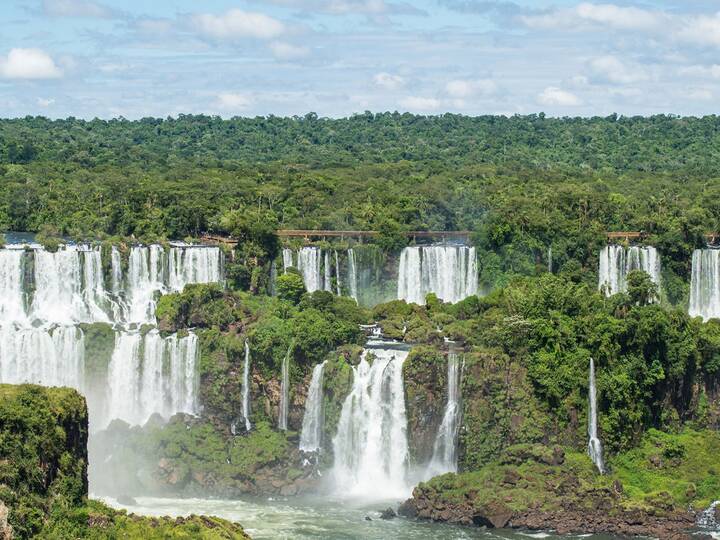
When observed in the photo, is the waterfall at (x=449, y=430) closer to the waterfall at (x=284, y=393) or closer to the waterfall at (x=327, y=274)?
the waterfall at (x=284, y=393)

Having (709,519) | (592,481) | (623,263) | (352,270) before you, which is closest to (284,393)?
(592,481)

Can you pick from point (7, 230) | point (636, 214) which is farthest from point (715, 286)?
point (7, 230)

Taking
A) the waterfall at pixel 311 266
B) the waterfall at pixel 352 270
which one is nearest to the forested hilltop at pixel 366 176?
the waterfall at pixel 352 270

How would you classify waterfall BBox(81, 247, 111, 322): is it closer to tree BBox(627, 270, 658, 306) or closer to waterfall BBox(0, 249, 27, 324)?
waterfall BBox(0, 249, 27, 324)

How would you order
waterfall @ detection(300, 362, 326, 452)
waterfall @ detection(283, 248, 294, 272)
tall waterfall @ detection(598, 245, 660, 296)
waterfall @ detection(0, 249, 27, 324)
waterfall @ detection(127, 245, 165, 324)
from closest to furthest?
waterfall @ detection(300, 362, 326, 452) → waterfall @ detection(0, 249, 27, 324) → waterfall @ detection(127, 245, 165, 324) → waterfall @ detection(283, 248, 294, 272) → tall waterfall @ detection(598, 245, 660, 296)

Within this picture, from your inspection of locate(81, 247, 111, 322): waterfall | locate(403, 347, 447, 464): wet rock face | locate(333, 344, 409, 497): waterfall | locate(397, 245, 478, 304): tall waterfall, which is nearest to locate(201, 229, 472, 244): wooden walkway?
locate(397, 245, 478, 304): tall waterfall

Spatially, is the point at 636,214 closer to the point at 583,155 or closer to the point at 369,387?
the point at 369,387

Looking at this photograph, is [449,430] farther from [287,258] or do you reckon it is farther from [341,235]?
[341,235]
